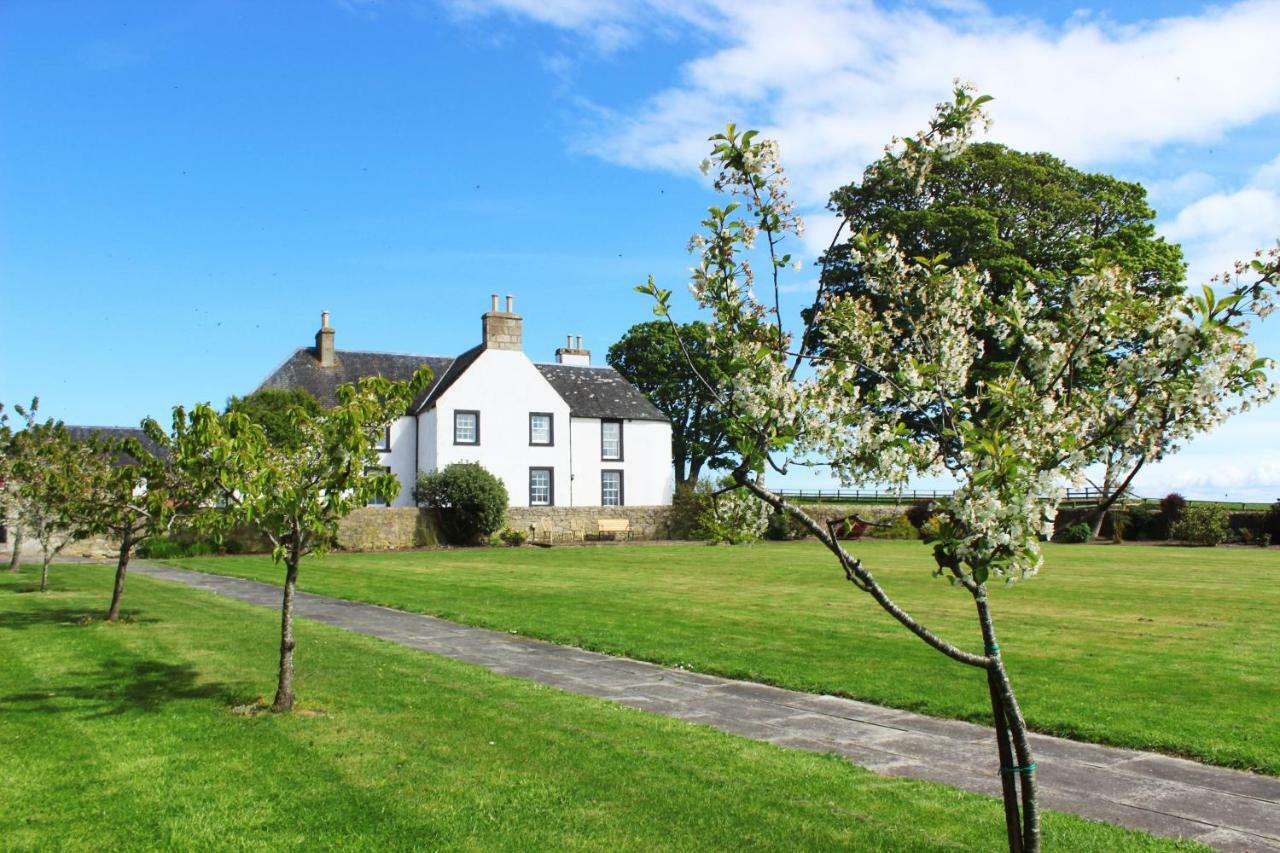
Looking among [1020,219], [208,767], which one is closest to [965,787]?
[208,767]

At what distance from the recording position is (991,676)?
4.73 metres

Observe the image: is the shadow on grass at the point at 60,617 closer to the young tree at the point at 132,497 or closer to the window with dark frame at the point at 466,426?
the young tree at the point at 132,497

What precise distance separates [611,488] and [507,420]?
653 cm

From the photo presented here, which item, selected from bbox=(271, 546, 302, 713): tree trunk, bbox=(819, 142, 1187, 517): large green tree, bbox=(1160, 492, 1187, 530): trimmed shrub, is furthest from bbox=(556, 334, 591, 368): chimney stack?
bbox=(271, 546, 302, 713): tree trunk

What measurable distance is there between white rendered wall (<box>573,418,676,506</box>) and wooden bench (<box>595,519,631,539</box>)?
2.68 m

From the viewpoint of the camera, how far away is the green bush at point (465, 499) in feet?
129

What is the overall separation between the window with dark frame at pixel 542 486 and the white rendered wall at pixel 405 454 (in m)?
5.46

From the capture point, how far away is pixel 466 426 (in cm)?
4278

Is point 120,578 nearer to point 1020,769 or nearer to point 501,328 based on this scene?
point 1020,769

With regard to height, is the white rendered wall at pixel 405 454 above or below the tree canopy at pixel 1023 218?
below

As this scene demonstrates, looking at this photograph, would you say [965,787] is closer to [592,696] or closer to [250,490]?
[592,696]

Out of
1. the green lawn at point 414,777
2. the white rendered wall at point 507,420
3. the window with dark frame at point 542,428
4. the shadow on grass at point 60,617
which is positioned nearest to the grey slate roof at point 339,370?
the white rendered wall at point 507,420

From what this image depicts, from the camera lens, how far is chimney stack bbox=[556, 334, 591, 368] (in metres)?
51.0

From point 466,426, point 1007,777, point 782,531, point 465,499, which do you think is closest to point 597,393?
point 466,426
